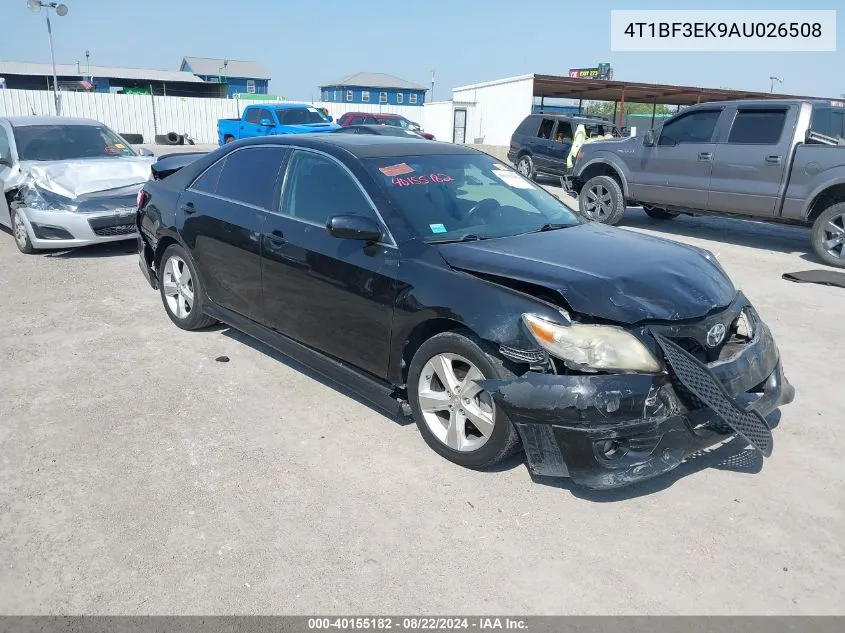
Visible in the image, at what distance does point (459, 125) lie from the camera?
121ft

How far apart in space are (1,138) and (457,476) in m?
8.86

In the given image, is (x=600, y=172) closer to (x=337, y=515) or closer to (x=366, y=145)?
(x=366, y=145)

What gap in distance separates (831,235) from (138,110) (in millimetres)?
32716

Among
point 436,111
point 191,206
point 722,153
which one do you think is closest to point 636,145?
point 722,153

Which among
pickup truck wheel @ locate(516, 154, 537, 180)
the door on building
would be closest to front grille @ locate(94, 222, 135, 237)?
pickup truck wheel @ locate(516, 154, 537, 180)

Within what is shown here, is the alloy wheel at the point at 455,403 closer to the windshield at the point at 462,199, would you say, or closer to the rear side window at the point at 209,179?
the windshield at the point at 462,199

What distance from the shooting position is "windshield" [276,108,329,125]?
67.7 feet

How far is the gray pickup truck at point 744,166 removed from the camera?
8.51 meters

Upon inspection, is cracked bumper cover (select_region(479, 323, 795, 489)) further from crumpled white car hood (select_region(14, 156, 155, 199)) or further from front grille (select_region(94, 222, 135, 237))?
crumpled white car hood (select_region(14, 156, 155, 199))

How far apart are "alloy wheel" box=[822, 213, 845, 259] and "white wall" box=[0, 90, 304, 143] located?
30349 mm

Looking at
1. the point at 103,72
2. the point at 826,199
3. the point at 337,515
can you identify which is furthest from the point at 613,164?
the point at 103,72

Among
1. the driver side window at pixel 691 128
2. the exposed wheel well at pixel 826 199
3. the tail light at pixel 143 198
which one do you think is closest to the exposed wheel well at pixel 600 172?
the driver side window at pixel 691 128

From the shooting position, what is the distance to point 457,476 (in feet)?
11.5

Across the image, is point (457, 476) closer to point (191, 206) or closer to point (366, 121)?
point (191, 206)
